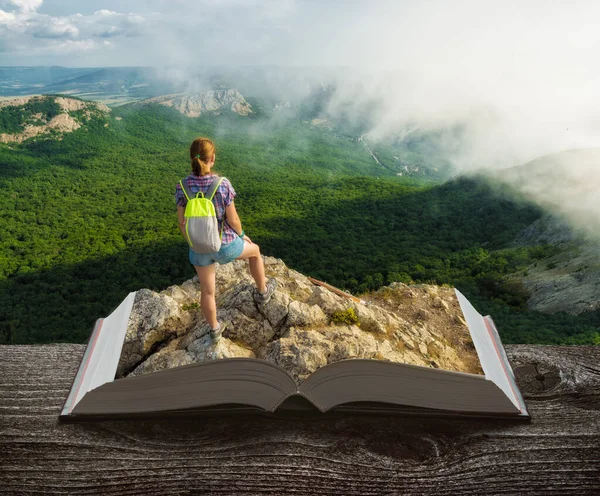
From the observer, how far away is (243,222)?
2248 inches

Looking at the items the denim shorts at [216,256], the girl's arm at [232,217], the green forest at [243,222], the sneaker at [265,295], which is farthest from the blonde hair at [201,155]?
the green forest at [243,222]

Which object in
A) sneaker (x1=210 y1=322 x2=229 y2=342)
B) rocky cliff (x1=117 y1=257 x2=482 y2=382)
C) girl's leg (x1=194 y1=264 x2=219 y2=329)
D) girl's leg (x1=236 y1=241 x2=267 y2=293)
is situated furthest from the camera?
girl's leg (x1=236 y1=241 x2=267 y2=293)

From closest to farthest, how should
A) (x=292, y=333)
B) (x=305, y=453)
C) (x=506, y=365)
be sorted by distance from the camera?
(x=305, y=453)
(x=506, y=365)
(x=292, y=333)

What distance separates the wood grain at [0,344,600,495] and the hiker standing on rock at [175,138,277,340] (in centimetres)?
112

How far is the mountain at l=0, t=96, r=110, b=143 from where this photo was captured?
96188 mm

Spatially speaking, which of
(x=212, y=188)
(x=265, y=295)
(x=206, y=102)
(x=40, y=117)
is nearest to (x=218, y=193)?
(x=212, y=188)

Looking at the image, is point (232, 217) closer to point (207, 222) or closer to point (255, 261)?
point (207, 222)

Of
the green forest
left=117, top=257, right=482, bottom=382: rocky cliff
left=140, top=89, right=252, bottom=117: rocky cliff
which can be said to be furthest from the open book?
left=140, top=89, right=252, bottom=117: rocky cliff

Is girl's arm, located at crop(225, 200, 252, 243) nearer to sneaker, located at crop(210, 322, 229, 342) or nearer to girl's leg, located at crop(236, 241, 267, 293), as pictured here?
girl's leg, located at crop(236, 241, 267, 293)

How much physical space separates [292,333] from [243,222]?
5542cm

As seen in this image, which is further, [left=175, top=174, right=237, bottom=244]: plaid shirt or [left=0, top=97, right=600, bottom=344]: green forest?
[left=0, top=97, right=600, bottom=344]: green forest

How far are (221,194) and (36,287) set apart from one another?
47.8 metres

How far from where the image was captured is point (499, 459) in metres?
1.42

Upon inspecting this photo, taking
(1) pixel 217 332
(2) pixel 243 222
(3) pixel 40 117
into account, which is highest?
(3) pixel 40 117
